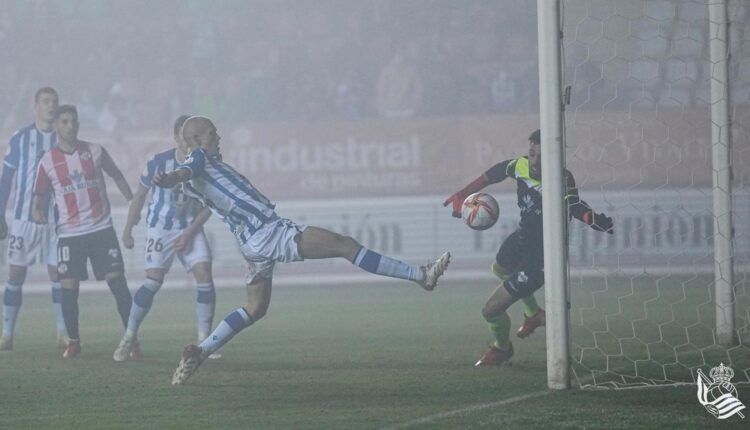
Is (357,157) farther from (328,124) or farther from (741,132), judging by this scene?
(741,132)

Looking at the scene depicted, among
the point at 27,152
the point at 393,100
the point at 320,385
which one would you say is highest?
the point at 393,100

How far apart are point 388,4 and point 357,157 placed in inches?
122

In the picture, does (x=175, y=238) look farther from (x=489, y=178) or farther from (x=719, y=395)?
(x=719, y=395)

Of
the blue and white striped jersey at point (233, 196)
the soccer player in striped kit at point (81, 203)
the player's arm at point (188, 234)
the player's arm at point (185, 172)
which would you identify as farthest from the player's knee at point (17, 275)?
the player's arm at point (185, 172)

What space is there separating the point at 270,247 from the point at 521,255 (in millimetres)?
1656

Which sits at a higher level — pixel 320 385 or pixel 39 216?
pixel 39 216

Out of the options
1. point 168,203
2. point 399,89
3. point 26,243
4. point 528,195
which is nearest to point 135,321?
point 168,203

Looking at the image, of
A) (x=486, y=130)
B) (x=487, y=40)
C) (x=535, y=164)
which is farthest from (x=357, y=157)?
(x=535, y=164)

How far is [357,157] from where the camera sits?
1773 cm

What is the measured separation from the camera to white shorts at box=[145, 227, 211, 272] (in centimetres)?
901

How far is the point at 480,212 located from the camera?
760cm

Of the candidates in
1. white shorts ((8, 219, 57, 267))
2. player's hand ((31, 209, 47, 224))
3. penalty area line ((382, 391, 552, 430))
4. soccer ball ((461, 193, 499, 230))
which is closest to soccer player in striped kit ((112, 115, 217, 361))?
player's hand ((31, 209, 47, 224))

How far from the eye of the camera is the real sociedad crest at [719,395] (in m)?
Answer: 5.66

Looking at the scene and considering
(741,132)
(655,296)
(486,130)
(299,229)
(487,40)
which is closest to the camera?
(299,229)
